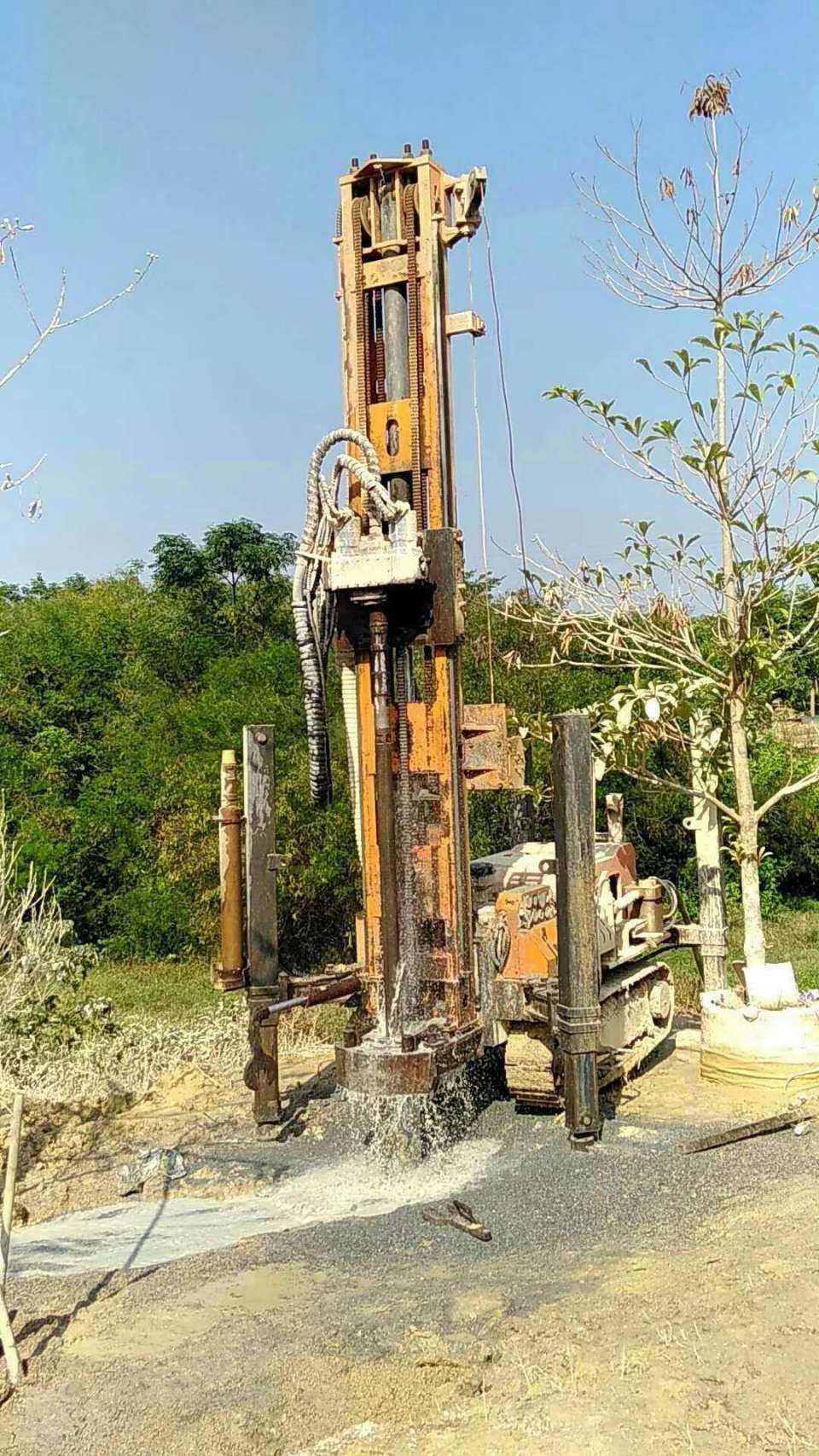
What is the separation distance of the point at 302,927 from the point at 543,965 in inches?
376

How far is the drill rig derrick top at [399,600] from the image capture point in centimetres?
702

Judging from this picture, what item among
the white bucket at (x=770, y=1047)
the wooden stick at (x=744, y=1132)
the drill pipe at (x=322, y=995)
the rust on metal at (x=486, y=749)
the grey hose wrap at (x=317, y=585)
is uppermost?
the grey hose wrap at (x=317, y=585)

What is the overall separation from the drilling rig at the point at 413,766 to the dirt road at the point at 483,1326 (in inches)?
31.8

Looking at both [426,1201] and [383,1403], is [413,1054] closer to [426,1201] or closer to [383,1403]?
[426,1201]

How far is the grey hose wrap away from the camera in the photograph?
7.03 meters

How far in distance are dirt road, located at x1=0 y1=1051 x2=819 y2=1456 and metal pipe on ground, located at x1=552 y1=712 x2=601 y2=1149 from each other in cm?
32

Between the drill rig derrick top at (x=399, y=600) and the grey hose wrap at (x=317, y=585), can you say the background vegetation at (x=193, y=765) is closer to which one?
the drill rig derrick top at (x=399, y=600)

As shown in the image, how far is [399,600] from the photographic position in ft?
24.6

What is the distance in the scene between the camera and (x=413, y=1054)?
6520 mm

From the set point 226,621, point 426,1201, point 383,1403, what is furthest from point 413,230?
point 226,621

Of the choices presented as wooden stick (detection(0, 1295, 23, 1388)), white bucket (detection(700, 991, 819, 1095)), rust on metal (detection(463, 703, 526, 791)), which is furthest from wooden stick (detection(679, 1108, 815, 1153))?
wooden stick (detection(0, 1295, 23, 1388))

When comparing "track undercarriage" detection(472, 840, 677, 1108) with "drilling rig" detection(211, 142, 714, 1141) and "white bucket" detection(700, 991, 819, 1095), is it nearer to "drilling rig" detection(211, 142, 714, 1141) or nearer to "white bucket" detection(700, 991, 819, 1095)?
"drilling rig" detection(211, 142, 714, 1141)

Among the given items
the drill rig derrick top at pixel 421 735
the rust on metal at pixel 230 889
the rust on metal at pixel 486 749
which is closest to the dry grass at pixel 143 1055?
the rust on metal at pixel 230 889

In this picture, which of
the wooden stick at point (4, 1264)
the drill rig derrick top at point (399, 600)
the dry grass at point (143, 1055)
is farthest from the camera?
the dry grass at point (143, 1055)
